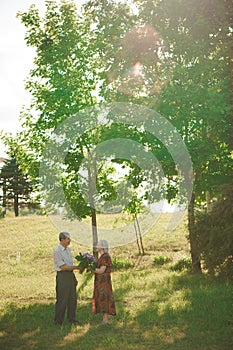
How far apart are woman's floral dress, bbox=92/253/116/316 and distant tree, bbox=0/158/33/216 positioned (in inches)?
1766

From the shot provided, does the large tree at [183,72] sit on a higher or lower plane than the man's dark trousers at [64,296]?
higher

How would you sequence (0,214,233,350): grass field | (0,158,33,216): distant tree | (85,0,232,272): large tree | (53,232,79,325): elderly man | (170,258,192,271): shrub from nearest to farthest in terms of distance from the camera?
(0,214,233,350): grass field, (53,232,79,325): elderly man, (85,0,232,272): large tree, (170,258,192,271): shrub, (0,158,33,216): distant tree

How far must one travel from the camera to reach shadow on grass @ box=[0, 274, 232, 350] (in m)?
8.35

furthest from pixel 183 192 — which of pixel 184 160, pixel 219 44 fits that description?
pixel 219 44

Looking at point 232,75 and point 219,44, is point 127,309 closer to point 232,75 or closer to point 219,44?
point 232,75

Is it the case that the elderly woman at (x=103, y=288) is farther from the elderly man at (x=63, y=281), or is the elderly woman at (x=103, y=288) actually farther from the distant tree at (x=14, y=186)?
the distant tree at (x=14, y=186)

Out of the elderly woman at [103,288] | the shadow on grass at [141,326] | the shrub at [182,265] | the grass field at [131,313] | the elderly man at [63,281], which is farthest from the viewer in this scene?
the shrub at [182,265]

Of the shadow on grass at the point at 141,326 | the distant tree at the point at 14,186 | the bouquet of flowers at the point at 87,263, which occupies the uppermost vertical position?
the distant tree at the point at 14,186

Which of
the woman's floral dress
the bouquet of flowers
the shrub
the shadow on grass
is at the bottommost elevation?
the shadow on grass

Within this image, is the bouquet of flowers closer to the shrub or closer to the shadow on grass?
the shadow on grass

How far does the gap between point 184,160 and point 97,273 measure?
25.8 feet

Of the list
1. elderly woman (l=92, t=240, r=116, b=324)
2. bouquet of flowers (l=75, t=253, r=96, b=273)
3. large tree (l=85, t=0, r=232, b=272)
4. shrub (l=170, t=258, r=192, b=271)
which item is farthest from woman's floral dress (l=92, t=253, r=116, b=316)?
shrub (l=170, t=258, r=192, b=271)

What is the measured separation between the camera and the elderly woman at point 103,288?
990cm

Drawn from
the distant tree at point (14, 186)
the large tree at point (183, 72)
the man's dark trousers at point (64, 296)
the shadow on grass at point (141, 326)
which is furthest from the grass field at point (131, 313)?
the distant tree at point (14, 186)
